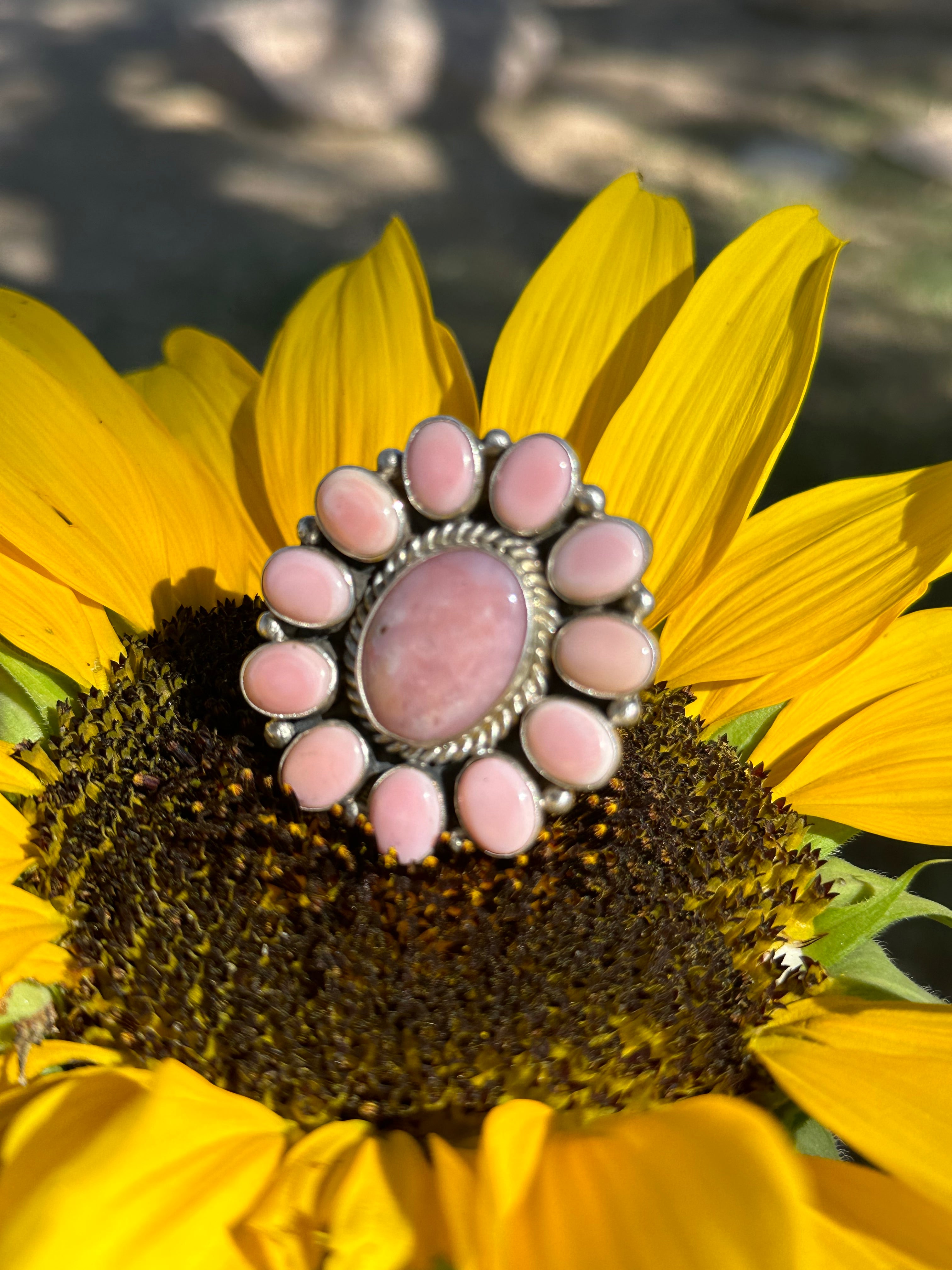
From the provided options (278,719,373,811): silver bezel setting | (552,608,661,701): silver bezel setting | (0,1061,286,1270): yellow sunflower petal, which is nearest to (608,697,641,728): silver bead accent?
(552,608,661,701): silver bezel setting

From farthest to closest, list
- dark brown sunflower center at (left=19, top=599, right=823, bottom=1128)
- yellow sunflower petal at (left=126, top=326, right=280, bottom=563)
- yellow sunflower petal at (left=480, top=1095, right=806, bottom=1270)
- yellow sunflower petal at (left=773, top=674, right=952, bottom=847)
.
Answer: yellow sunflower petal at (left=126, top=326, right=280, bottom=563) < yellow sunflower petal at (left=773, top=674, right=952, bottom=847) < dark brown sunflower center at (left=19, top=599, right=823, bottom=1128) < yellow sunflower petal at (left=480, top=1095, right=806, bottom=1270)

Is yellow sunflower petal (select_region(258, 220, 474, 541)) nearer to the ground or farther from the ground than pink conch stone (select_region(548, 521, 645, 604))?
farther from the ground

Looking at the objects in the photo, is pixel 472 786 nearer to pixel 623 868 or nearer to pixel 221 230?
pixel 623 868

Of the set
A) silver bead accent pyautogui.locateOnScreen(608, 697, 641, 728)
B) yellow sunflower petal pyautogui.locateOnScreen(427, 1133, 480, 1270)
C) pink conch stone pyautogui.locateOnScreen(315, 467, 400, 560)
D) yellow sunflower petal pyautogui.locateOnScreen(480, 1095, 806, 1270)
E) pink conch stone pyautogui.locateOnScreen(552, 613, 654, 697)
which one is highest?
pink conch stone pyautogui.locateOnScreen(315, 467, 400, 560)

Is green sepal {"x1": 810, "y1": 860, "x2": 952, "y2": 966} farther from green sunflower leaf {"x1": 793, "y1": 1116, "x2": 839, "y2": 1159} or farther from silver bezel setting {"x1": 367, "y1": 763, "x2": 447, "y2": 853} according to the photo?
silver bezel setting {"x1": 367, "y1": 763, "x2": 447, "y2": 853}

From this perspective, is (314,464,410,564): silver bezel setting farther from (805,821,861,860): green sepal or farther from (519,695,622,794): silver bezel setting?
(805,821,861,860): green sepal

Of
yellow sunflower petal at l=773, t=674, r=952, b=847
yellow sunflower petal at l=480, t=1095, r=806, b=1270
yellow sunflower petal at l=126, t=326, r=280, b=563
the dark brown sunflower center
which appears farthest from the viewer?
yellow sunflower petal at l=126, t=326, r=280, b=563

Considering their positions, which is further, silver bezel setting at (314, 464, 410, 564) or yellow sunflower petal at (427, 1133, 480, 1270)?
silver bezel setting at (314, 464, 410, 564)

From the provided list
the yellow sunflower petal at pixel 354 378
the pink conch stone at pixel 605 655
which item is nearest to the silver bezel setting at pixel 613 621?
the pink conch stone at pixel 605 655
